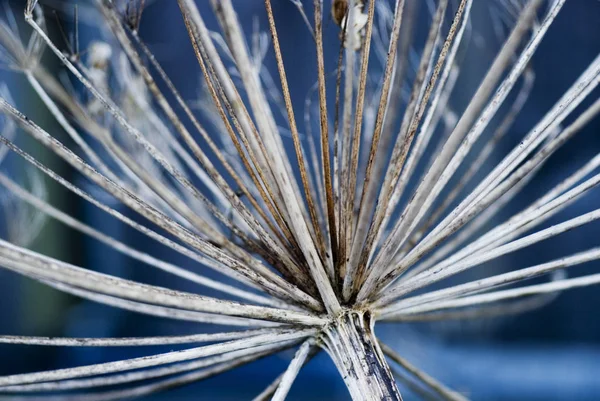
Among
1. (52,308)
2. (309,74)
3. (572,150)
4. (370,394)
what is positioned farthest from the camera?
(52,308)

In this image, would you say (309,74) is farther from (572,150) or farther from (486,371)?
(486,371)

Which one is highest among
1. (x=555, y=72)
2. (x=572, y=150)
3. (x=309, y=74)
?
(x=555, y=72)

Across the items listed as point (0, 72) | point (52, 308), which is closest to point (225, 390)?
point (52, 308)

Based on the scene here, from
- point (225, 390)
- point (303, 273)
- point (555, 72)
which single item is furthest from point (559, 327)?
point (303, 273)

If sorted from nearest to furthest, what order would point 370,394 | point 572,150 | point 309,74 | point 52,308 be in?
point 370,394, point 572,150, point 309,74, point 52,308

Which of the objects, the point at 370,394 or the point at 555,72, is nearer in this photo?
the point at 370,394

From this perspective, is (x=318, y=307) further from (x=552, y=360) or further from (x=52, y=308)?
(x=52, y=308)

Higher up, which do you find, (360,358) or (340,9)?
(340,9)

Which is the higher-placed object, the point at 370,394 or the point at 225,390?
the point at 370,394

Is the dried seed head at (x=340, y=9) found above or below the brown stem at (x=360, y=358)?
above

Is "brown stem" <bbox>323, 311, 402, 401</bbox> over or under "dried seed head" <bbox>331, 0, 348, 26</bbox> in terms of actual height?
under
